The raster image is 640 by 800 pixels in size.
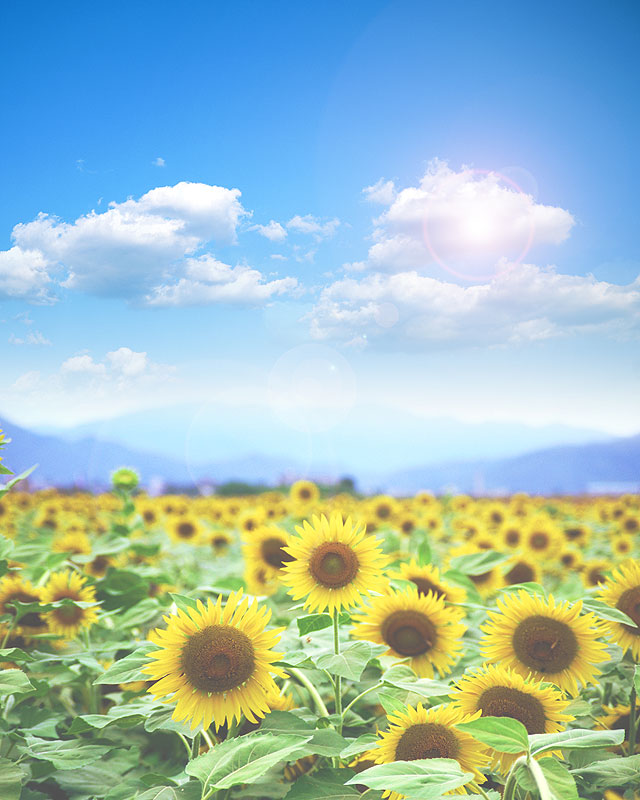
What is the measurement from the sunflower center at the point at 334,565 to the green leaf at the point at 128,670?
384 mm

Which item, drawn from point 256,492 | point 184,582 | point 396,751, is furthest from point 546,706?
point 256,492

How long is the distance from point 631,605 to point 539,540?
2882mm

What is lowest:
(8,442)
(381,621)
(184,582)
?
(184,582)

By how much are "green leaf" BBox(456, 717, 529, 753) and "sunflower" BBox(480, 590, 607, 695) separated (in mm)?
578

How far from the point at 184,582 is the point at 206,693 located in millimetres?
2608

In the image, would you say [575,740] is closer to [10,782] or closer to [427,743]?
[427,743]

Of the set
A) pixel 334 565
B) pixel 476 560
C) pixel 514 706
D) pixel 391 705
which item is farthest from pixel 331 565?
pixel 476 560

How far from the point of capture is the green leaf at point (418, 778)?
2.53 feet

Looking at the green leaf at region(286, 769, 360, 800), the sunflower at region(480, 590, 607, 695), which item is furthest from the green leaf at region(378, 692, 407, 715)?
the sunflower at region(480, 590, 607, 695)

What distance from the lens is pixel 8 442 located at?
1395 mm

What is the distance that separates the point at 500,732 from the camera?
0.82m

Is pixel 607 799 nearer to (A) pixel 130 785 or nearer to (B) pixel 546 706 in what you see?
(B) pixel 546 706

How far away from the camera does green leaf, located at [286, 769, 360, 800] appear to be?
1.00 m

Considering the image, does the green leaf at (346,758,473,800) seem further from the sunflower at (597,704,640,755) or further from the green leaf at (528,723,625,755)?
the sunflower at (597,704,640,755)
